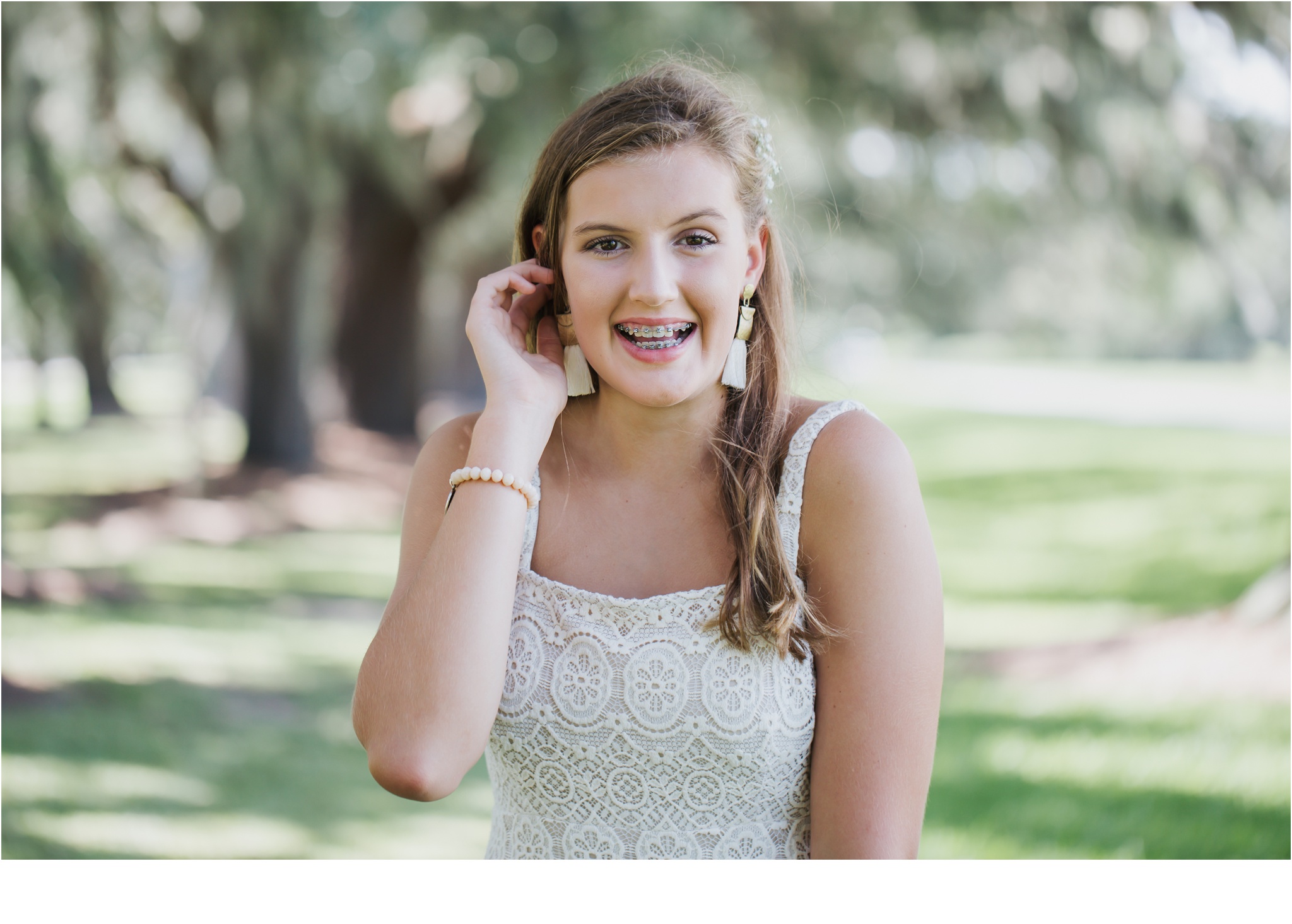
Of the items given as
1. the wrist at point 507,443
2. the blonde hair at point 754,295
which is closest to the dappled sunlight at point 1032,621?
the blonde hair at point 754,295

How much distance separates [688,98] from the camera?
1856 mm

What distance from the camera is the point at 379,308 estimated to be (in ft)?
44.6

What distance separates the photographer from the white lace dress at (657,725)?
69.1 inches

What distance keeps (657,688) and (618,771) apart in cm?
17

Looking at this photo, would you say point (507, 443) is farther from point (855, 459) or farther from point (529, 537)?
point (855, 459)

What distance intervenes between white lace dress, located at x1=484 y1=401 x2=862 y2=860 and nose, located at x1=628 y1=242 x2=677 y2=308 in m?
0.35

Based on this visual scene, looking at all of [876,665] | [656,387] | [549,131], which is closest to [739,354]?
[656,387]

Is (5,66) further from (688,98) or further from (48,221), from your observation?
(688,98)

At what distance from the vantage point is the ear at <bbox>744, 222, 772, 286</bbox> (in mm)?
1949

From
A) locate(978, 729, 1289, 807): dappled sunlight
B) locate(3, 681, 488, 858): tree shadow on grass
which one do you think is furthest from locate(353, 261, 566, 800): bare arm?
locate(978, 729, 1289, 807): dappled sunlight

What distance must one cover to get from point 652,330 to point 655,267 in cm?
11

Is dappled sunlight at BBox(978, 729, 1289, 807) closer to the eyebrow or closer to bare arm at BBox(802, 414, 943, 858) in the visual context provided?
bare arm at BBox(802, 414, 943, 858)

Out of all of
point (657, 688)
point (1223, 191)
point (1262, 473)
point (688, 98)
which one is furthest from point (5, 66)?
point (1262, 473)

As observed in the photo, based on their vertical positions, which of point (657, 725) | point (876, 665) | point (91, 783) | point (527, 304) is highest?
point (527, 304)
